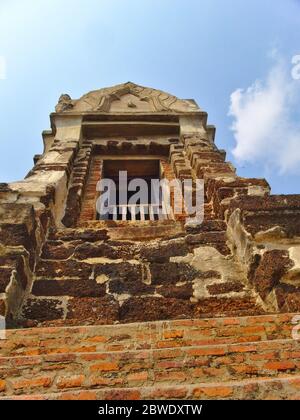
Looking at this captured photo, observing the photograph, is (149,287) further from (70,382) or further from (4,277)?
(70,382)

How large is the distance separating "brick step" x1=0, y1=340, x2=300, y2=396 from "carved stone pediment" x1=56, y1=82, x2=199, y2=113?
5357 millimetres

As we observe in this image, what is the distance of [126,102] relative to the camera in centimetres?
771

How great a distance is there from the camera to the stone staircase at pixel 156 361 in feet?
5.93

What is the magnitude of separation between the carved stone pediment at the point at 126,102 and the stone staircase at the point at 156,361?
16.7 ft

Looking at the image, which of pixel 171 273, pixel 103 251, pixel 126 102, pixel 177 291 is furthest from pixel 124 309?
pixel 126 102

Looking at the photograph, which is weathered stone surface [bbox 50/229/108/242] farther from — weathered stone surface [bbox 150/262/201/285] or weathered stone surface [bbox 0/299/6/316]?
weathered stone surface [bbox 0/299/6/316]

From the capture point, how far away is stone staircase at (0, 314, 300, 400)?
71.2 inches

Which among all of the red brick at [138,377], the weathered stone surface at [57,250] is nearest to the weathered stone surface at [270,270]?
the red brick at [138,377]

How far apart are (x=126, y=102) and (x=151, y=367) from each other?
20.9ft

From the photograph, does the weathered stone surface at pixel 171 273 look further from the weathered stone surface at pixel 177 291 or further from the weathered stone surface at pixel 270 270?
the weathered stone surface at pixel 270 270

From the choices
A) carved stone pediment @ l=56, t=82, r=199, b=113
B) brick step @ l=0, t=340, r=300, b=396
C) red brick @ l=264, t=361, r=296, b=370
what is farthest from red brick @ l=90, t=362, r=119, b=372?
carved stone pediment @ l=56, t=82, r=199, b=113

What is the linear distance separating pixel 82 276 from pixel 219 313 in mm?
1153
